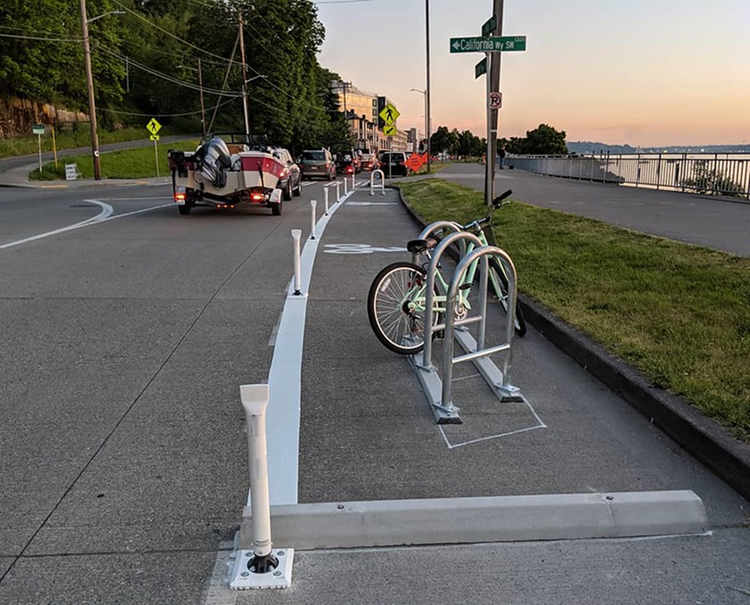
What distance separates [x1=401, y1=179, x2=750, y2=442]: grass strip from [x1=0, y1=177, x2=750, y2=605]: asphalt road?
417 millimetres

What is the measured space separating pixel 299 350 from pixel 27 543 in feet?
10.4

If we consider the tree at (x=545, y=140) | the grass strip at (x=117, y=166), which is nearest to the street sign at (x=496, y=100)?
the grass strip at (x=117, y=166)

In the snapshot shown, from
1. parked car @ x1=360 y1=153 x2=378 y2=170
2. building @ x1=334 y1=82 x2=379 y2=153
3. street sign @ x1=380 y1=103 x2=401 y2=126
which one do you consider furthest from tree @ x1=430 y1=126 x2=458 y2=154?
street sign @ x1=380 y1=103 x2=401 y2=126

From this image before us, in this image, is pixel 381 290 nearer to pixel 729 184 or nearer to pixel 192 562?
pixel 192 562

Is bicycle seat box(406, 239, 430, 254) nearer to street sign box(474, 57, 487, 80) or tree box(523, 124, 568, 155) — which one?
street sign box(474, 57, 487, 80)

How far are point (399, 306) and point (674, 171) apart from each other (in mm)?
19712

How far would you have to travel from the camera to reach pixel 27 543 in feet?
10.2

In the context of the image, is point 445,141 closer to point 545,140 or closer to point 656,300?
point 545,140

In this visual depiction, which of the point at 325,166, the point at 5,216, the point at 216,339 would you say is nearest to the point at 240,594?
the point at 216,339

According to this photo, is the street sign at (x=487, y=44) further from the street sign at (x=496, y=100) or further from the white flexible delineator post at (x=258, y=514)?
the white flexible delineator post at (x=258, y=514)

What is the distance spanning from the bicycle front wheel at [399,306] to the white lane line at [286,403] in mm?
783

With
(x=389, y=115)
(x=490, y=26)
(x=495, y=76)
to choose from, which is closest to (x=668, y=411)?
(x=490, y=26)

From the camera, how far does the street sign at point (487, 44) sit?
33.8ft

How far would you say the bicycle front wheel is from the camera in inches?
229
